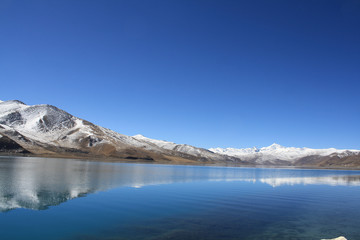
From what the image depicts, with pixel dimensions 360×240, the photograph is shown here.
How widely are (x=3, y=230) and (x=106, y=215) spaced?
8.68 meters

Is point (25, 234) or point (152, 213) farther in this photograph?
point (152, 213)

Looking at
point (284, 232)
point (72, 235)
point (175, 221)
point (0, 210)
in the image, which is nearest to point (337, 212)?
point (284, 232)

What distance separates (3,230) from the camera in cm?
1894

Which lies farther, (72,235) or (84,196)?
(84,196)

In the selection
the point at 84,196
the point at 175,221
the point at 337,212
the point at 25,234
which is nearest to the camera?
the point at 25,234

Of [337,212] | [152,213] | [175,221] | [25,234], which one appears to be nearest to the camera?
[25,234]

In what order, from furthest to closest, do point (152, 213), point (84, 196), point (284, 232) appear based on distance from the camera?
point (84, 196), point (152, 213), point (284, 232)

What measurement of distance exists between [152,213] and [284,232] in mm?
12902

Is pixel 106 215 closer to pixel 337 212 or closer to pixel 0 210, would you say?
pixel 0 210

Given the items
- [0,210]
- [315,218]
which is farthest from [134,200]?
[315,218]

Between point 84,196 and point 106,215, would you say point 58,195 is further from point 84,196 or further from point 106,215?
point 106,215

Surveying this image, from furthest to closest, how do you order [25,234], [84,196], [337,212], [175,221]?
[84,196], [337,212], [175,221], [25,234]

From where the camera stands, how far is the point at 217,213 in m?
28.6

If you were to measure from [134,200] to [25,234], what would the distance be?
651 inches
